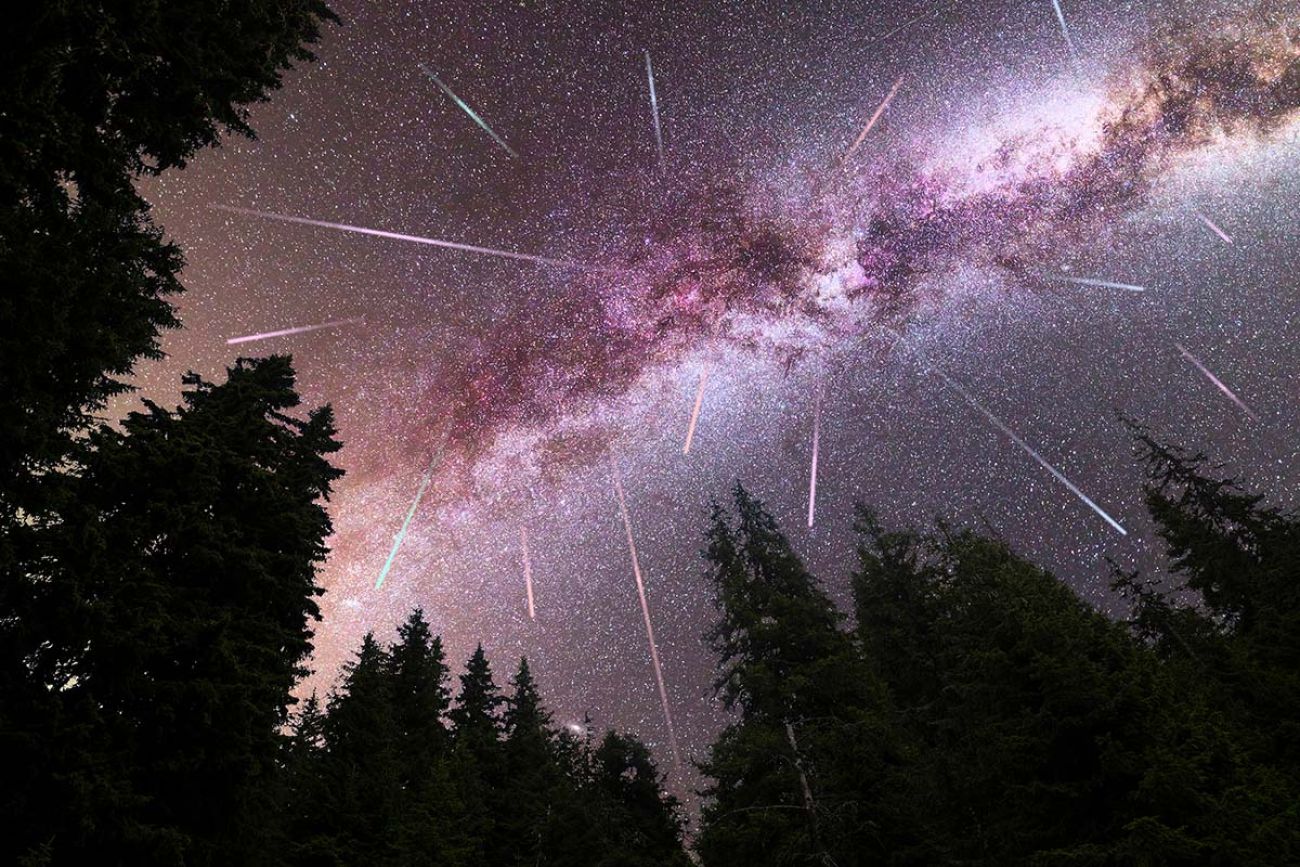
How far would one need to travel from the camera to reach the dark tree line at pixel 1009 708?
10.7 meters

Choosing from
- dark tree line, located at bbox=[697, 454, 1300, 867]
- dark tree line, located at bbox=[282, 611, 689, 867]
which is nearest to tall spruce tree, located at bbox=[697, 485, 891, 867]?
dark tree line, located at bbox=[697, 454, 1300, 867]

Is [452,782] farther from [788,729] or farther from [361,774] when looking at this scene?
[788,729]

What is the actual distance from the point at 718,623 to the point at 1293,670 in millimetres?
16300

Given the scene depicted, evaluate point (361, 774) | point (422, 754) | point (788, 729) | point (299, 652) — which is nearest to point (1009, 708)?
point (788, 729)

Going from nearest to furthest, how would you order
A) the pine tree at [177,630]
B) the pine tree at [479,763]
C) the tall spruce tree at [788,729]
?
the pine tree at [177,630] < the tall spruce tree at [788,729] < the pine tree at [479,763]

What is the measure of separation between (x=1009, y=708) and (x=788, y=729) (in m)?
5.62

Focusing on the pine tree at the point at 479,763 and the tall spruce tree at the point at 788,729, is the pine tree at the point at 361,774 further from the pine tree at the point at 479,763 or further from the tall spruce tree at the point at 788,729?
the tall spruce tree at the point at 788,729

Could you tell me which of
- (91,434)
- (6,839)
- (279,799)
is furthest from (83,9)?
(279,799)

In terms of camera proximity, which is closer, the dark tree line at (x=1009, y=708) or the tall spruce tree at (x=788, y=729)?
the dark tree line at (x=1009, y=708)

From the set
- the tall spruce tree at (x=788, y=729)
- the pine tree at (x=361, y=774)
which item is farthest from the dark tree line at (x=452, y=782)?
the tall spruce tree at (x=788, y=729)

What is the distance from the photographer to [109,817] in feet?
25.6

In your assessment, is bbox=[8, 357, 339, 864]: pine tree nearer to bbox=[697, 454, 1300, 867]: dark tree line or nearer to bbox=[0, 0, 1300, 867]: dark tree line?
bbox=[0, 0, 1300, 867]: dark tree line

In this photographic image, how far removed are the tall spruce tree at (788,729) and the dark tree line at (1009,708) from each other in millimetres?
65

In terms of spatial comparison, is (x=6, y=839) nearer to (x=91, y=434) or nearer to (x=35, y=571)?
(x=35, y=571)
